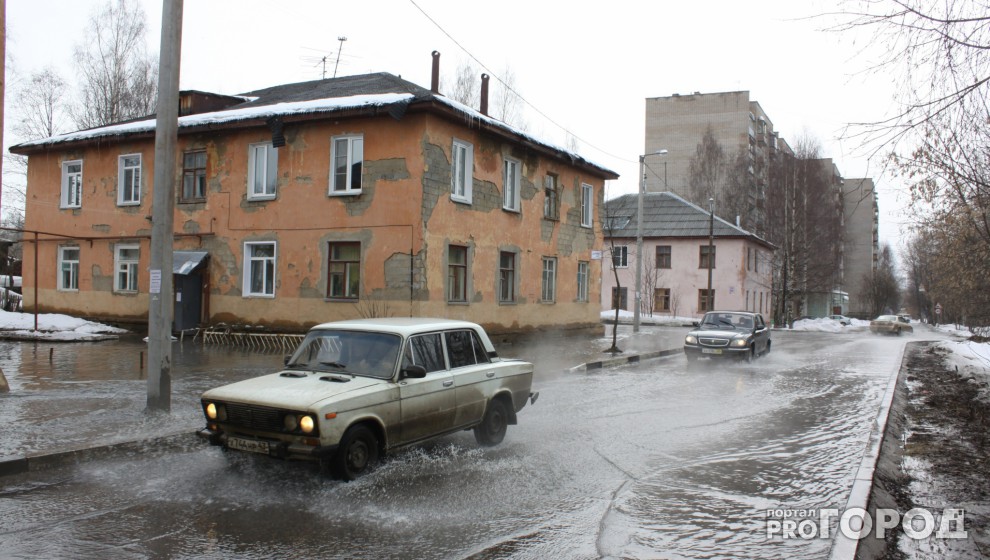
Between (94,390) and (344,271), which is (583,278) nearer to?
(344,271)

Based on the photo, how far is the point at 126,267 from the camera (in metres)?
23.4

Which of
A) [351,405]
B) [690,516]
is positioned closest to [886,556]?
[690,516]

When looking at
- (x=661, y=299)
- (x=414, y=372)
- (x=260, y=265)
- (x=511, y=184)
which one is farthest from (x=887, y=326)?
(x=414, y=372)

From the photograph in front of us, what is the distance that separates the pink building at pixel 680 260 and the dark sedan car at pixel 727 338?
25246 millimetres

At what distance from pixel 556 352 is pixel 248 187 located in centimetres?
1053

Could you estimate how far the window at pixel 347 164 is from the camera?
63.5 ft

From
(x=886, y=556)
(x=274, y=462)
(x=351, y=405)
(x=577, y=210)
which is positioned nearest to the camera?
(x=886, y=556)

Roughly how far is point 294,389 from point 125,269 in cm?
2000

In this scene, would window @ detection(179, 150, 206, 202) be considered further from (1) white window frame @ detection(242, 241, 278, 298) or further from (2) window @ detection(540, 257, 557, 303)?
(2) window @ detection(540, 257, 557, 303)

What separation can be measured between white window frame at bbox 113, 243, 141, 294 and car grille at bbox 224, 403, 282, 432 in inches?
751

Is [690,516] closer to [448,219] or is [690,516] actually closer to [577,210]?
[448,219]

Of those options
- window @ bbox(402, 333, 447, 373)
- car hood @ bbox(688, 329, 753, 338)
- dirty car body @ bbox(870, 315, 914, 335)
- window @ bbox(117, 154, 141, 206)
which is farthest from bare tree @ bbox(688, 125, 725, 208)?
window @ bbox(402, 333, 447, 373)

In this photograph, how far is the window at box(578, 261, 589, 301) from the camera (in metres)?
27.3

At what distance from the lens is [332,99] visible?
1969 centimetres
